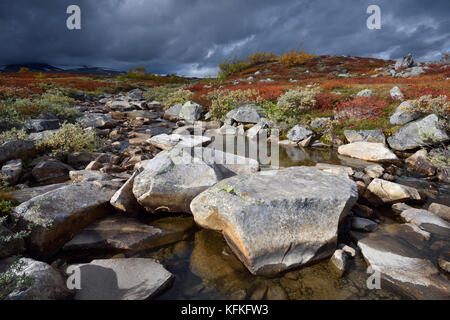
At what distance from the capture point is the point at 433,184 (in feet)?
22.6

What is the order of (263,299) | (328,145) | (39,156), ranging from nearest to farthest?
(263,299) → (39,156) → (328,145)

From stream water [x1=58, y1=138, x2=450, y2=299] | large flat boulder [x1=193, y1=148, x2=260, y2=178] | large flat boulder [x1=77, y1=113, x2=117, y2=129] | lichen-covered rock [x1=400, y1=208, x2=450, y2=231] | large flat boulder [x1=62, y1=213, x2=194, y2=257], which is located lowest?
stream water [x1=58, y1=138, x2=450, y2=299]

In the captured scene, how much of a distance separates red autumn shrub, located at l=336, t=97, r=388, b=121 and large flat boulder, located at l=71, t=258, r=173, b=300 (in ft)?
42.1

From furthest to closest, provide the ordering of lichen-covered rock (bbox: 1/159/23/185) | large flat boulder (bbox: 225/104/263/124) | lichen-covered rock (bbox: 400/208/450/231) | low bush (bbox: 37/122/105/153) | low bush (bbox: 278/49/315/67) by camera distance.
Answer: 1. low bush (bbox: 278/49/315/67)
2. large flat boulder (bbox: 225/104/263/124)
3. low bush (bbox: 37/122/105/153)
4. lichen-covered rock (bbox: 1/159/23/185)
5. lichen-covered rock (bbox: 400/208/450/231)

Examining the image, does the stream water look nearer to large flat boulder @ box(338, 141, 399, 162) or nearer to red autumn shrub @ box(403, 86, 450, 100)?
large flat boulder @ box(338, 141, 399, 162)

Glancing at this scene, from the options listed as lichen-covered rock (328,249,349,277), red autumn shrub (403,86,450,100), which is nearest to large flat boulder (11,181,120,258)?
lichen-covered rock (328,249,349,277)

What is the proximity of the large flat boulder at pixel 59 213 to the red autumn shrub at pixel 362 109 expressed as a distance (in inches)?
508

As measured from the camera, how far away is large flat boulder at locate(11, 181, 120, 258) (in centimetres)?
375

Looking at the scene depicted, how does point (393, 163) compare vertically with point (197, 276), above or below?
above

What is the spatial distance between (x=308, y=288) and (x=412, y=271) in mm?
1781

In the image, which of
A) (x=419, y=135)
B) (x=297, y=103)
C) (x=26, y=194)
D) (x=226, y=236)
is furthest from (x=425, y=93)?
(x=26, y=194)

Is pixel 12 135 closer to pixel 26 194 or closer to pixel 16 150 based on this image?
pixel 16 150
